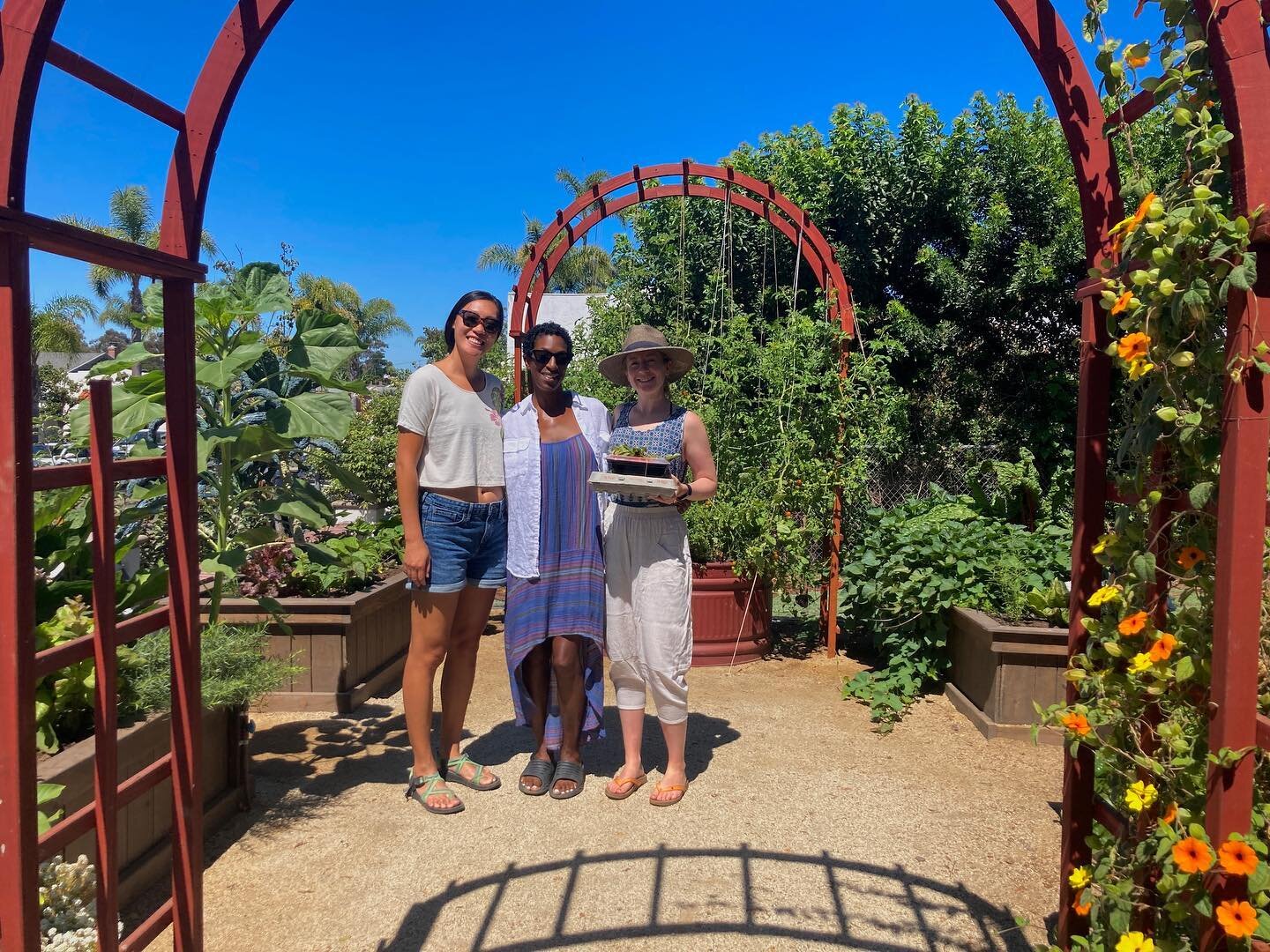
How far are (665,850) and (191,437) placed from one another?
6.42ft

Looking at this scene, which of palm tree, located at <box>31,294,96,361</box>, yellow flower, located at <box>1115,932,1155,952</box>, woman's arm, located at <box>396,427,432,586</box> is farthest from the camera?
palm tree, located at <box>31,294,96,361</box>

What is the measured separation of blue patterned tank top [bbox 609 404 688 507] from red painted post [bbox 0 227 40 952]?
201cm

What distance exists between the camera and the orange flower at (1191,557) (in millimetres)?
1494

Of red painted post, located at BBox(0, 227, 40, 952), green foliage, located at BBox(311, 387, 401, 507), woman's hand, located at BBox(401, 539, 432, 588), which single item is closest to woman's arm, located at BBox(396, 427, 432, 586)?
woman's hand, located at BBox(401, 539, 432, 588)

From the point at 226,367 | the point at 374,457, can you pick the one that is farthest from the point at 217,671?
the point at 374,457

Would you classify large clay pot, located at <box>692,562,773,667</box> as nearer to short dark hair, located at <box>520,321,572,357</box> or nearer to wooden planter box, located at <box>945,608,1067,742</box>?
wooden planter box, located at <box>945,608,1067,742</box>

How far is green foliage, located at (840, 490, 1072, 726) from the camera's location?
4.44 meters

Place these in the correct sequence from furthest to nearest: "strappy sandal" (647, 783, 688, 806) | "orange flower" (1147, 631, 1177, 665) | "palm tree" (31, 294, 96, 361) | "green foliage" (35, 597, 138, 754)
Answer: "palm tree" (31, 294, 96, 361)
"strappy sandal" (647, 783, 688, 806)
"green foliage" (35, 597, 138, 754)
"orange flower" (1147, 631, 1177, 665)

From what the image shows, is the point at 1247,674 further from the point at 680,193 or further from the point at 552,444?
the point at 680,193

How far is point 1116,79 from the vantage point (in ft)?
5.33

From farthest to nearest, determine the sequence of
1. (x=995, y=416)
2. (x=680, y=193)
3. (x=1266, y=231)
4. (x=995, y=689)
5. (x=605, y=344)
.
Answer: (x=995, y=416)
(x=605, y=344)
(x=680, y=193)
(x=995, y=689)
(x=1266, y=231)

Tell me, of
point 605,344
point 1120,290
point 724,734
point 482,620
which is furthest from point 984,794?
point 605,344

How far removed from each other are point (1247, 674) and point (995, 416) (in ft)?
27.6

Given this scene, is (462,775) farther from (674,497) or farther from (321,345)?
(321,345)
